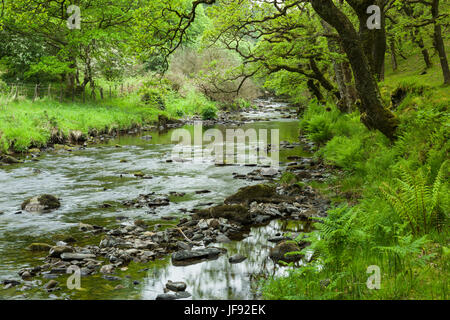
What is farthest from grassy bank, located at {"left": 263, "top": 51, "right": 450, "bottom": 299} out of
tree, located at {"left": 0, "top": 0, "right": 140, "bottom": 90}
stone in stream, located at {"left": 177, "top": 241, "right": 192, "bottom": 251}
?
tree, located at {"left": 0, "top": 0, "right": 140, "bottom": 90}

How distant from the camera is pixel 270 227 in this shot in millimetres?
9148

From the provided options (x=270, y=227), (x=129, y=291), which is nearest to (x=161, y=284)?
(x=129, y=291)

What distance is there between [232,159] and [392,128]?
9.17 meters

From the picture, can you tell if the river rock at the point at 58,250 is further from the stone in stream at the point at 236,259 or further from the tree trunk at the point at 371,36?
the tree trunk at the point at 371,36

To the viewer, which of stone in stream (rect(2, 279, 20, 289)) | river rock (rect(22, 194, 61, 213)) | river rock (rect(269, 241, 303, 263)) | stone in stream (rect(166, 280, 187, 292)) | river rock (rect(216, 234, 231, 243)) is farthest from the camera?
river rock (rect(22, 194, 61, 213))

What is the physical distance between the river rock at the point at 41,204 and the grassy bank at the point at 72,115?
13.5 feet

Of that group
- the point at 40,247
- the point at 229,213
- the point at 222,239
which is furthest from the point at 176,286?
the point at 229,213

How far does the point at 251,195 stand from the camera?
11.1m

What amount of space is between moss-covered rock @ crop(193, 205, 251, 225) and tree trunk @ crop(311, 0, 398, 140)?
4.45 metres

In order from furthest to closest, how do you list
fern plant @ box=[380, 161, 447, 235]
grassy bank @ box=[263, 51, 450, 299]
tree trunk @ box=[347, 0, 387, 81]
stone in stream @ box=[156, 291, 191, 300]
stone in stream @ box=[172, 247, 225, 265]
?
tree trunk @ box=[347, 0, 387, 81]
stone in stream @ box=[172, 247, 225, 265]
fern plant @ box=[380, 161, 447, 235]
stone in stream @ box=[156, 291, 191, 300]
grassy bank @ box=[263, 51, 450, 299]

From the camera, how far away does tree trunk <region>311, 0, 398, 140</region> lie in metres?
8.40

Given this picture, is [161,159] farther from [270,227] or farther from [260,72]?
[270,227]

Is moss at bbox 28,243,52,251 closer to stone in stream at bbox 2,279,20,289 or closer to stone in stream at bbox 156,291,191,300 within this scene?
stone in stream at bbox 2,279,20,289

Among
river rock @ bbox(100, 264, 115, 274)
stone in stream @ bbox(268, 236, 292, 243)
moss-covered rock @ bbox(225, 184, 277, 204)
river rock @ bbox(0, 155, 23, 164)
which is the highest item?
river rock @ bbox(0, 155, 23, 164)
